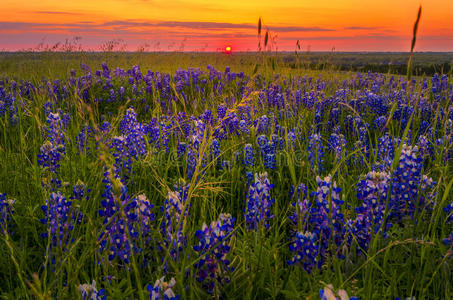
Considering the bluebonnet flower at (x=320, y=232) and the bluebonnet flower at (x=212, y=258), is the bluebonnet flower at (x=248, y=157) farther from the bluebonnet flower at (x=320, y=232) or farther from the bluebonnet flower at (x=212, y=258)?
the bluebonnet flower at (x=212, y=258)

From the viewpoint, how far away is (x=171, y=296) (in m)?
1.55

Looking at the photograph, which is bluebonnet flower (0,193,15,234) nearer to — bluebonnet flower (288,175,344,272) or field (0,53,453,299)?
field (0,53,453,299)

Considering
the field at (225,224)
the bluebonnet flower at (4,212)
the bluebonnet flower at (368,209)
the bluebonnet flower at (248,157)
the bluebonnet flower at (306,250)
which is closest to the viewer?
the field at (225,224)

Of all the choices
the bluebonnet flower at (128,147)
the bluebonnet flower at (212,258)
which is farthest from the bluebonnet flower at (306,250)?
the bluebonnet flower at (128,147)

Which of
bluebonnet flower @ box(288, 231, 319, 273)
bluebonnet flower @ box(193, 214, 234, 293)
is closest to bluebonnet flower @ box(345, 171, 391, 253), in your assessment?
bluebonnet flower @ box(288, 231, 319, 273)

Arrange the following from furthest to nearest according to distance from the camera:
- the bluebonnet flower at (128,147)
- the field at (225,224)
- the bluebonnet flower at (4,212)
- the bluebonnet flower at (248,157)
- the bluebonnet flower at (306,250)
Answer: the bluebonnet flower at (248,157) → the bluebonnet flower at (128,147) → the bluebonnet flower at (4,212) → the bluebonnet flower at (306,250) → the field at (225,224)

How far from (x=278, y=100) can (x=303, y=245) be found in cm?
465

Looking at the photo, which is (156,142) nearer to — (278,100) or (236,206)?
(236,206)

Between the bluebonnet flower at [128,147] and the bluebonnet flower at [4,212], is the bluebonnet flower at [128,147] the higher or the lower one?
the higher one

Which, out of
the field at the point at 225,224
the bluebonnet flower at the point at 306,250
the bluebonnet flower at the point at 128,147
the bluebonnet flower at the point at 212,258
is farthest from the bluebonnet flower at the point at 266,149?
the bluebonnet flower at the point at 212,258

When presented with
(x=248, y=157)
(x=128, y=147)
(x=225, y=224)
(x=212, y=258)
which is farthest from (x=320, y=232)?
(x=128, y=147)

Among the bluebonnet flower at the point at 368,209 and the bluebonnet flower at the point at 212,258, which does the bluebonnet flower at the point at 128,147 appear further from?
the bluebonnet flower at the point at 368,209

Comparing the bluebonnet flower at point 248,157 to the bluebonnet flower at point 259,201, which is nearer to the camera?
the bluebonnet flower at point 259,201

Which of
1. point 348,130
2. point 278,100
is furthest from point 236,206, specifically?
point 278,100
